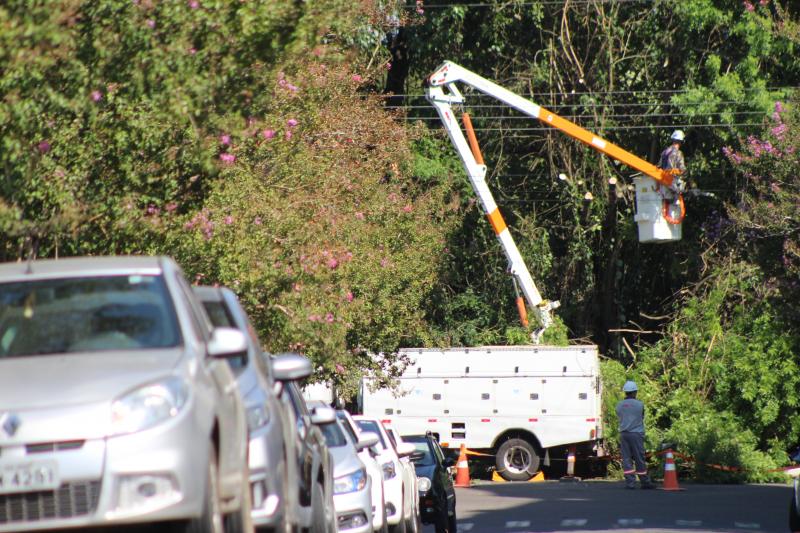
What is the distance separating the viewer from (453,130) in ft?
111

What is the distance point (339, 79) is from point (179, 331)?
60.4 feet

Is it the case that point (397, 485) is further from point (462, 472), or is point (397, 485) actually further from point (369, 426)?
point (462, 472)

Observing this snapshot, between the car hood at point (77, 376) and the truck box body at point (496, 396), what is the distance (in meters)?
24.4

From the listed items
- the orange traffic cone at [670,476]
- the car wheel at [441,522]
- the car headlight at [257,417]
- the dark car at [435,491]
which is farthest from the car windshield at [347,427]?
the orange traffic cone at [670,476]

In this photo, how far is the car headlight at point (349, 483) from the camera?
13.5 metres

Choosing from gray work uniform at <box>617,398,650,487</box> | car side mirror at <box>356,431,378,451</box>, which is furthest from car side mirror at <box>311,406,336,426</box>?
gray work uniform at <box>617,398,650,487</box>

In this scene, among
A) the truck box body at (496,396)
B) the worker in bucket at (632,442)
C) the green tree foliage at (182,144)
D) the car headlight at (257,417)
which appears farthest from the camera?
the truck box body at (496,396)

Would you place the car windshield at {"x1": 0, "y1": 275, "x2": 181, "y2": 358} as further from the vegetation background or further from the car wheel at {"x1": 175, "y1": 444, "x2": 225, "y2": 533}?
the vegetation background

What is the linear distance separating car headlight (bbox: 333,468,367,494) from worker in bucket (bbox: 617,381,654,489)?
1407cm

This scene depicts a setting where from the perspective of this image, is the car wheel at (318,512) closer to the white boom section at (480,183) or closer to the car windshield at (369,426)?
the car windshield at (369,426)

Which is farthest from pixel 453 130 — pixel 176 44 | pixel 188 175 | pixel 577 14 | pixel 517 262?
pixel 176 44

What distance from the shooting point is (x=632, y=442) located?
88.6 ft

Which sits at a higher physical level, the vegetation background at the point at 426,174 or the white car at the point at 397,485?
the vegetation background at the point at 426,174

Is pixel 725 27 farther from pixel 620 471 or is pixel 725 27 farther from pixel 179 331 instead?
pixel 179 331
